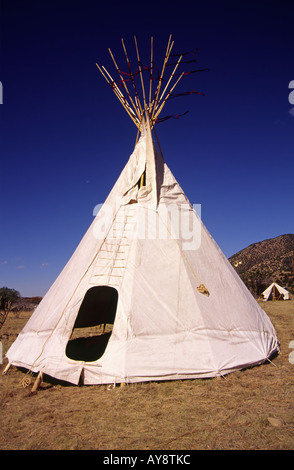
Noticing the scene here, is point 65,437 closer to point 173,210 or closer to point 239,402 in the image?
point 239,402

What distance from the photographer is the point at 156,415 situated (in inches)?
140

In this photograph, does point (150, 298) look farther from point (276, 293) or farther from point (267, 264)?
point (267, 264)

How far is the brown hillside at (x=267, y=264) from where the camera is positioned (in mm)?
32822

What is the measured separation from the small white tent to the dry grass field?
2399cm

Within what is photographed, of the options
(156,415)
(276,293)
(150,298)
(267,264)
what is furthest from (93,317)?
(267,264)

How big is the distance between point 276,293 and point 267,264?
1972 centimetres

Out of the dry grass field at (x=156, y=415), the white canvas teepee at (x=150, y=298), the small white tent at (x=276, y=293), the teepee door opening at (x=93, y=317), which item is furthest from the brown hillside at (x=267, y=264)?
the dry grass field at (x=156, y=415)

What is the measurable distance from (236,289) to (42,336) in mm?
4062

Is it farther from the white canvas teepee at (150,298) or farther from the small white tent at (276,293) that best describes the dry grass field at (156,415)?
the small white tent at (276,293)

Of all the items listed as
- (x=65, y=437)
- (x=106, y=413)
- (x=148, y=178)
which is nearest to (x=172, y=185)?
(x=148, y=178)

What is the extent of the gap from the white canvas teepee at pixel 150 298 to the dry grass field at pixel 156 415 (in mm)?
321

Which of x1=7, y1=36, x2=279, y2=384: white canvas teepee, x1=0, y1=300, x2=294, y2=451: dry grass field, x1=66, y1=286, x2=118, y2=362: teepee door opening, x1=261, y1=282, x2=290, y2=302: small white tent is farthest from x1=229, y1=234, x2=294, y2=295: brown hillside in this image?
x1=0, y1=300, x2=294, y2=451: dry grass field

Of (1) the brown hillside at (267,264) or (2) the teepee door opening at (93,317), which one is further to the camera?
(1) the brown hillside at (267,264)

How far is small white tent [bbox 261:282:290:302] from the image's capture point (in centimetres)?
2644
